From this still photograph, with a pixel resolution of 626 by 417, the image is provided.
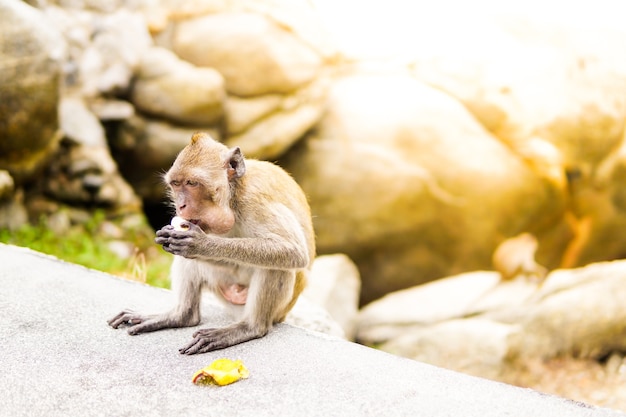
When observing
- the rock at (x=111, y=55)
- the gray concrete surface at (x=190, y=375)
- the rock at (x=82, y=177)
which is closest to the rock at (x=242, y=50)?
the rock at (x=111, y=55)

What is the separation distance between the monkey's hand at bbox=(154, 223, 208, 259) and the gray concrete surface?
0.64m

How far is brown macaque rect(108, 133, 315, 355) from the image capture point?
133 inches

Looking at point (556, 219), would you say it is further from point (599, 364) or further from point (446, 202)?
point (599, 364)

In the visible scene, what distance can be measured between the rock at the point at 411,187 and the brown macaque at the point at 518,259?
0.17 m

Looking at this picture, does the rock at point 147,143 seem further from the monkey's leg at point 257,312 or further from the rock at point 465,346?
the monkey's leg at point 257,312

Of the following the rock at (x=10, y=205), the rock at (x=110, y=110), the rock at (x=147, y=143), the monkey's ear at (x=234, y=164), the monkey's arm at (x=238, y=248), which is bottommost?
the rock at (x=10, y=205)

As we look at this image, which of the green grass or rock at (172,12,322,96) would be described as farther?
rock at (172,12,322,96)

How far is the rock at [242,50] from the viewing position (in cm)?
1073

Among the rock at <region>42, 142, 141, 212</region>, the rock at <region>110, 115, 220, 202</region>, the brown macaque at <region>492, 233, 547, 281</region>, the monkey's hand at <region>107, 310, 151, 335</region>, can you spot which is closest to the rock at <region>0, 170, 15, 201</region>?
the rock at <region>42, 142, 141, 212</region>

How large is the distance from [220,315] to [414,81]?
9003 millimetres

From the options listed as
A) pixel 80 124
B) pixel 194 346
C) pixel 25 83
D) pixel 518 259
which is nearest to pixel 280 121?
pixel 80 124

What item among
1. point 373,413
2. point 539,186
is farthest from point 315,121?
point 373,413

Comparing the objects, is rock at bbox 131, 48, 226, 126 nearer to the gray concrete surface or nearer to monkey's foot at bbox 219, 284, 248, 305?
the gray concrete surface

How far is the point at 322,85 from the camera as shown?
450 inches
